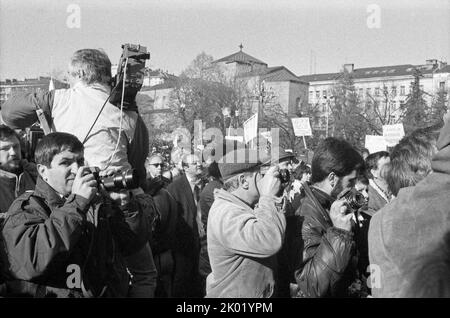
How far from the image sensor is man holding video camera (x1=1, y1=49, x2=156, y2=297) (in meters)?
3.28

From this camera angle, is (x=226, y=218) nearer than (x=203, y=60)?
Yes

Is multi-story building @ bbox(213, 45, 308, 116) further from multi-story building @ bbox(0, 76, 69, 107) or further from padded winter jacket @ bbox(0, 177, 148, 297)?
padded winter jacket @ bbox(0, 177, 148, 297)

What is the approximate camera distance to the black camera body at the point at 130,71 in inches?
131

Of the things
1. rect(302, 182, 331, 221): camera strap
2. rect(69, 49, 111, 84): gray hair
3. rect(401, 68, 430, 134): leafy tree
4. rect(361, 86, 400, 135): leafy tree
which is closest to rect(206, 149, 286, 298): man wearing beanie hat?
rect(302, 182, 331, 221): camera strap

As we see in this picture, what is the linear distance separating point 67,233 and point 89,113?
2.85 feet

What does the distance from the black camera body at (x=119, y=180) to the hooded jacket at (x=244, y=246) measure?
0.64 metres

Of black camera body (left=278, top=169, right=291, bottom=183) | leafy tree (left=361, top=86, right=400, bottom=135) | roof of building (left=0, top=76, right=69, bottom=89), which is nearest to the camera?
black camera body (left=278, top=169, right=291, bottom=183)

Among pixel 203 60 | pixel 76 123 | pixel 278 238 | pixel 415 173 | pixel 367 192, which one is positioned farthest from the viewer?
pixel 203 60

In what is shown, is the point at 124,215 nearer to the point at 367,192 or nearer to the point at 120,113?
the point at 120,113

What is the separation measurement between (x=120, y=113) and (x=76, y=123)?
0.87 feet

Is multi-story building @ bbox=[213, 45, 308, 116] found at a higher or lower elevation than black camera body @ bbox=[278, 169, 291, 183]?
higher

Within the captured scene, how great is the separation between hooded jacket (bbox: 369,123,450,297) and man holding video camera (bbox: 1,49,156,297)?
179cm
